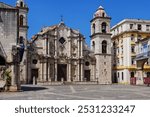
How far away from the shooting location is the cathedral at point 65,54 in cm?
5259

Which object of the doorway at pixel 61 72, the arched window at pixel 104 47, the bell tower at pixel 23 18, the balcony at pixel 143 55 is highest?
the bell tower at pixel 23 18

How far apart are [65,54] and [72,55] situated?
1.48 meters

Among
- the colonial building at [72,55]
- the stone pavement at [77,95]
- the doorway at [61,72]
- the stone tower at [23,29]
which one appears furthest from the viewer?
the doorway at [61,72]

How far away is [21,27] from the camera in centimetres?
5184

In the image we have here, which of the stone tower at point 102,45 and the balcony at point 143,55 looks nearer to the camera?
the balcony at point 143,55

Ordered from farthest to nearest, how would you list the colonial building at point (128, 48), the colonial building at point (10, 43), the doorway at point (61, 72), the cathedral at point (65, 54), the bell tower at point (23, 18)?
the colonial building at point (128, 48)
the doorway at point (61, 72)
the cathedral at point (65, 54)
the bell tower at point (23, 18)
the colonial building at point (10, 43)

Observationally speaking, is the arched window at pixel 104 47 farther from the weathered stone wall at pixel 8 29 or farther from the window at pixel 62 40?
the weathered stone wall at pixel 8 29

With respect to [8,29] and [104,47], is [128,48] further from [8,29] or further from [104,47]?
[8,29]

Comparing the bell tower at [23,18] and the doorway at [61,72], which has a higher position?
the bell tower at [23,18]

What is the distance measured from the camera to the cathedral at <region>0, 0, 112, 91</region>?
173ft

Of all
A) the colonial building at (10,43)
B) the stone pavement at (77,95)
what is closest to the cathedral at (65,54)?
the colonial building at (10,43)

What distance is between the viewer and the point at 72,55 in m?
57.1

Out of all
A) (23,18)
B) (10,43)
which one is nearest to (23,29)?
(23,18)

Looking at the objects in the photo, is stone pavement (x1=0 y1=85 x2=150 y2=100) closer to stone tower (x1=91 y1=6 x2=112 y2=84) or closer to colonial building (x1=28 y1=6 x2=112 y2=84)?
colonial building (x1=28 y1=6 x2=112 y2=84)
